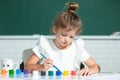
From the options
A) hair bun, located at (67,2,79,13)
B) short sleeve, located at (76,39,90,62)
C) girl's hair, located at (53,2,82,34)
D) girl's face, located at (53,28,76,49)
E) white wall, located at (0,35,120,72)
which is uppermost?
hair bun, located at (67,2,79,13)

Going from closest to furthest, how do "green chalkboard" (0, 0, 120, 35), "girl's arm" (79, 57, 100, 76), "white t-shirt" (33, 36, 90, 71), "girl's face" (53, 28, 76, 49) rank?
"girl's arm" (79, 57, 100, 76)
"girl's face" (53, 28, 76, 49)
"white t-shirt" (33, 36, 90, 71)
"green chalkboard" (0, 0, 120, 35)

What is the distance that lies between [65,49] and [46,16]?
1.48 m

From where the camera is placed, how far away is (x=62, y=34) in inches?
71.7

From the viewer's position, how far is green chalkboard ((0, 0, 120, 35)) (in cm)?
337

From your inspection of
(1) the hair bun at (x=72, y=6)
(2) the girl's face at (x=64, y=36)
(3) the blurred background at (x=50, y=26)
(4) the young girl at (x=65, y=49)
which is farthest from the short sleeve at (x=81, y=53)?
(3) the blurred background at (x=50, y=26)

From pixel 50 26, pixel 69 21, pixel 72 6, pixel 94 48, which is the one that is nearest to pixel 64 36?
pixel 69 21

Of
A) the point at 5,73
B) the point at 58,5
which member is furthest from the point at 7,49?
the point at 5,73

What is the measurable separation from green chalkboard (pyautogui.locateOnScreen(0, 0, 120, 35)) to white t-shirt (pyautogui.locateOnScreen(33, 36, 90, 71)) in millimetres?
1415

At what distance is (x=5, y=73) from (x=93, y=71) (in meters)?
0.50

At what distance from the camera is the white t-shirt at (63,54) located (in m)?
1.94

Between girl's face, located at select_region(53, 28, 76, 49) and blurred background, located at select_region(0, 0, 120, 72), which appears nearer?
girl's face, located at select_region(53, 28, 76, 49)

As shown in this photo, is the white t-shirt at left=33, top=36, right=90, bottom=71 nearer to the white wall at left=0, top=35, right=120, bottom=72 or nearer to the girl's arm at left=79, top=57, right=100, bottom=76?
the girl's arm at left=79, top=57, right=100, bottom=76

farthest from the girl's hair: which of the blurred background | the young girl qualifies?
the blurred background

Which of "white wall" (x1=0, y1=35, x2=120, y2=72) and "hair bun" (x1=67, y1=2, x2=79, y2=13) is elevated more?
"hair bun" (x1=67, y1=2, x2=79, y2=13)
